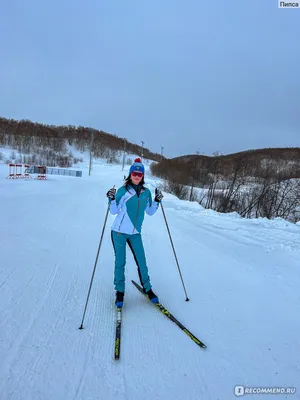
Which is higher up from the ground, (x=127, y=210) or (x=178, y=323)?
(x=127, y=210)

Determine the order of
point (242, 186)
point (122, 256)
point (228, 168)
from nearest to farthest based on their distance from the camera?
point (122, 256) → point (242, 186) → point (228, 168)

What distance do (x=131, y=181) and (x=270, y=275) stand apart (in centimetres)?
337

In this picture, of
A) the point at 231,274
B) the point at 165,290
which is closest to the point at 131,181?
the point at 165,290

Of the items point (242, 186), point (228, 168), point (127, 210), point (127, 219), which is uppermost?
point (228, 168)

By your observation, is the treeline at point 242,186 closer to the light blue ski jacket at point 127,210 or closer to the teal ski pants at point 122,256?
the teal ski pants at point 122,256

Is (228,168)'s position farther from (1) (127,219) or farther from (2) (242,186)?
(1) (127,219)

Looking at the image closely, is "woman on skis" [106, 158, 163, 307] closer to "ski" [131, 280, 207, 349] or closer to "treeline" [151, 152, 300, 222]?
"ski" [131, 280, 207, 349]

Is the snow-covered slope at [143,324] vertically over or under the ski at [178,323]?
under

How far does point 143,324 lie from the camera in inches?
106

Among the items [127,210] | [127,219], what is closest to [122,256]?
[127,219]

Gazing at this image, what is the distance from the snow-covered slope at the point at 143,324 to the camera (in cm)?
195

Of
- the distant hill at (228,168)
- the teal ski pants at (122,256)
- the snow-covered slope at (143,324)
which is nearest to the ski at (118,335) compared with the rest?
the snow-covered slope at (143,324)

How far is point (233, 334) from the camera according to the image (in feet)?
8.63

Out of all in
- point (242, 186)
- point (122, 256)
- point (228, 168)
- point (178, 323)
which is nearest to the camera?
point (178, 323)
